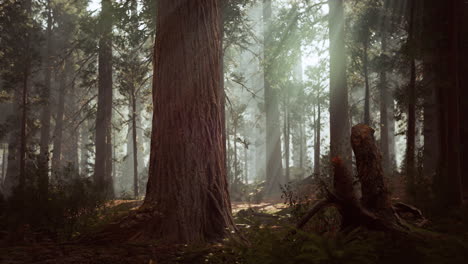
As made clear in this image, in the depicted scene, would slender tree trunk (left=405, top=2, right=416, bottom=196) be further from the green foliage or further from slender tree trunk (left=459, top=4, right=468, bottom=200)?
the green foliage

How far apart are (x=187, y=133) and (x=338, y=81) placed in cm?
803

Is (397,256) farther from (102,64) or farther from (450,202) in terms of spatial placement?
(102,64)

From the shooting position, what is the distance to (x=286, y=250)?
3238mm

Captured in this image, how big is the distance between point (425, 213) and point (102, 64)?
50.5 feet

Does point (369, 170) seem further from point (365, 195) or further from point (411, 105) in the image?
point (411, 105)

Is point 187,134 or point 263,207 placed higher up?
point 187,134

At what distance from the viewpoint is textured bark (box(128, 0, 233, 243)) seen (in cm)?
537

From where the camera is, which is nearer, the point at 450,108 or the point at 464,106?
the point at 450,108

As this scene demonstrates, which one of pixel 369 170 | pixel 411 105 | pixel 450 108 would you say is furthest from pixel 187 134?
pixel 411 105

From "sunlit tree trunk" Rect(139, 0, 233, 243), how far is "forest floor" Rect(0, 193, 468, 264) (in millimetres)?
448

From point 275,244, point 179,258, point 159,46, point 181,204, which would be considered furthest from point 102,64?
point 275,244

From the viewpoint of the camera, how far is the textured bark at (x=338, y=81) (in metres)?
11.8

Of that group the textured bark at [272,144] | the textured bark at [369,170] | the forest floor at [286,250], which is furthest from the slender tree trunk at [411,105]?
the textured bark at [272,144]

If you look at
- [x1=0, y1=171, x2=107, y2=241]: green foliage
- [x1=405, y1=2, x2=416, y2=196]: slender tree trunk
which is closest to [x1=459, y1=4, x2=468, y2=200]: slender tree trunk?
[x1=405, y1=2, x2=416, y2=196]: slender tree trunk
